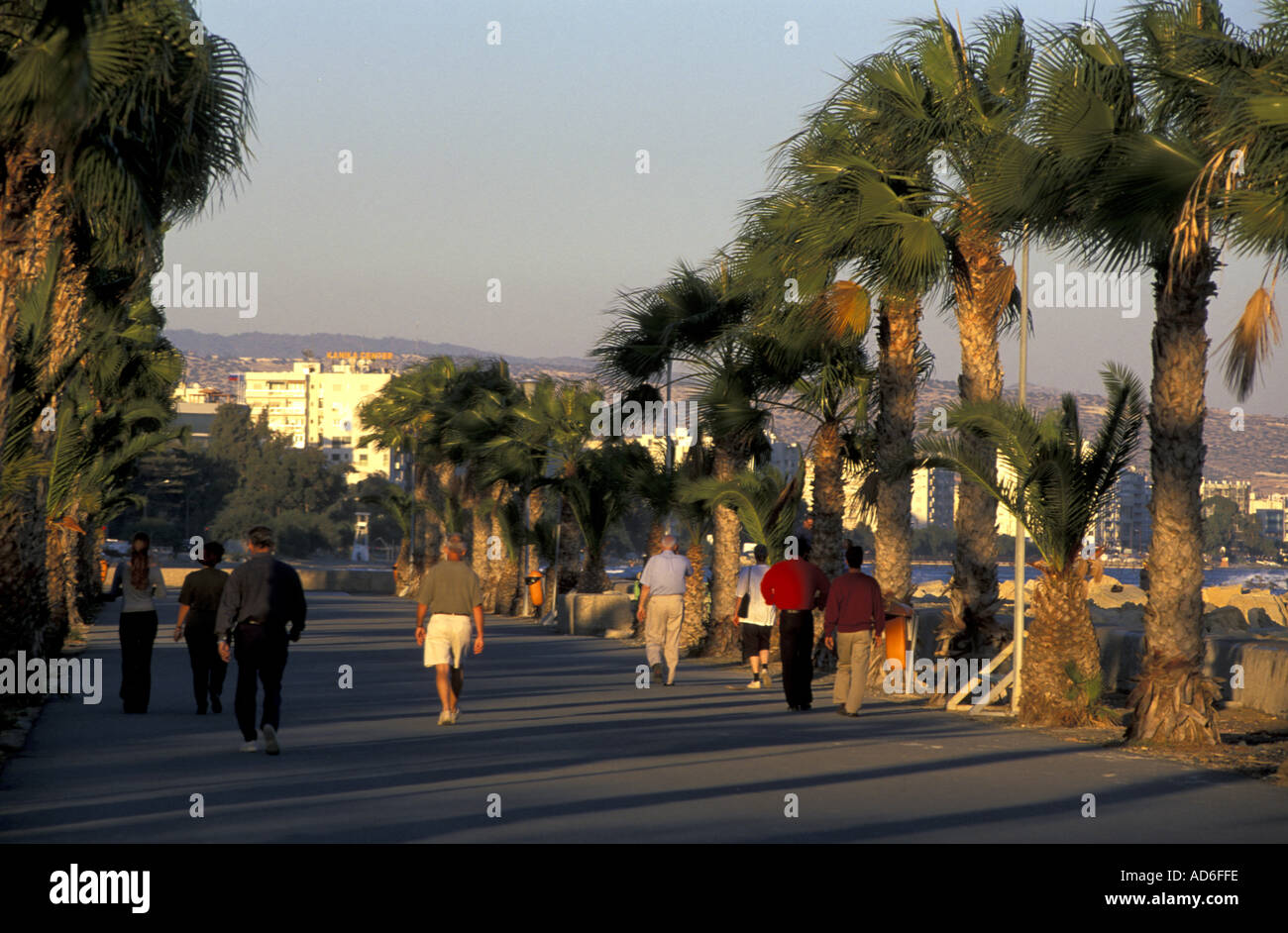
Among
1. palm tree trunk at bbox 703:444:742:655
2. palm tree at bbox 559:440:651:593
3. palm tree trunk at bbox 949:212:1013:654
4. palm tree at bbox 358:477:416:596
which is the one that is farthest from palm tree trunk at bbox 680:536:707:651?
palm tree at bbox 358:477:416:596

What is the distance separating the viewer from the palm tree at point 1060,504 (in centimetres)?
1543

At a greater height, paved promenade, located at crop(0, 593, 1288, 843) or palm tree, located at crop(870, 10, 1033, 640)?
palm tree, located at crop(870, 10, 1033, 640)

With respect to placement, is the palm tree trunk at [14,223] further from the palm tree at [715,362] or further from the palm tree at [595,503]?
the palm tree at [595,503]

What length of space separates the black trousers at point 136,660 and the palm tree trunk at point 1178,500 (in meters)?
9.57

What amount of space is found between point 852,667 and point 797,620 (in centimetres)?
95

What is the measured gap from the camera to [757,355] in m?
23.6

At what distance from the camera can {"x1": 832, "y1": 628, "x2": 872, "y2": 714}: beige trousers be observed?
52.9 feet

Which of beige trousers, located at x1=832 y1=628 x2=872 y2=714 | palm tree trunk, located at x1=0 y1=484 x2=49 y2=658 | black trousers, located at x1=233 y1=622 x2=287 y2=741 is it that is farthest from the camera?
palm tree trunk, located at x1=0 y1=484 x2=49 y2=658

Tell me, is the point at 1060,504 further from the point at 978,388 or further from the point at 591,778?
the point at 591,778

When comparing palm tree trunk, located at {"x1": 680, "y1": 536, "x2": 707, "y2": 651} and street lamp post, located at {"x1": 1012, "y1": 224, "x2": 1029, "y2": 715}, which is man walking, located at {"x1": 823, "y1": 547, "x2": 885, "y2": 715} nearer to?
street lamp post, located at {"x1": 1012, "y1": 224, "x2": 1029, "y2": 715}

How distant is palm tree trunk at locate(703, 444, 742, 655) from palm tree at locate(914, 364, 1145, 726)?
33.5 ft

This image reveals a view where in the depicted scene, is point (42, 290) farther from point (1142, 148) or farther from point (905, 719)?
point (1142, 148)
